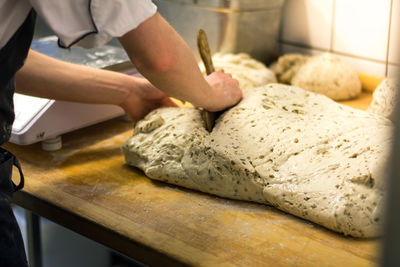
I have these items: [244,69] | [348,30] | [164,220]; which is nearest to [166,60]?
[164,220]

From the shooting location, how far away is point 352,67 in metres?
1.70

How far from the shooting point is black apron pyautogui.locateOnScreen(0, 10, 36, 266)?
2.94 ft

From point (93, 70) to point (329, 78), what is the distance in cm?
73

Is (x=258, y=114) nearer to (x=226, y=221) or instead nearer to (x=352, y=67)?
(x=226, y=221)

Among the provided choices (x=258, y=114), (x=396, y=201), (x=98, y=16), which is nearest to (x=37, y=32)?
(x=258, y=114)

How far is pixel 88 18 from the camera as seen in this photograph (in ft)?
2.62

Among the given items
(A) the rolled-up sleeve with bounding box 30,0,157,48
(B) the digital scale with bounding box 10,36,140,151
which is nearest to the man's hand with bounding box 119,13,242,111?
(A) the rolled-up sleeve with bounding box 30,0,157,48

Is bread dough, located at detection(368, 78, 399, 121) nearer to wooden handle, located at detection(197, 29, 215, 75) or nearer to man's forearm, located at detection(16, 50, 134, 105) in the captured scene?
wooden handle, located at detection(197, 29, 215, 75)

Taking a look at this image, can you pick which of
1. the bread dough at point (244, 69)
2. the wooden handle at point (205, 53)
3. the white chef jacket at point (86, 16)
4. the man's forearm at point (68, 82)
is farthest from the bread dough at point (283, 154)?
the white chef jacket at point (86, 16)

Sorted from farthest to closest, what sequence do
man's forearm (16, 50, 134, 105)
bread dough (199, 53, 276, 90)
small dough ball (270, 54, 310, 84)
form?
small dough ball (270, 54, 310, 84), bread dough (199, 53, 276, 90), man's forearm (16, 50, 134, 105)

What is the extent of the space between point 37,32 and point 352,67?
3.54 feet

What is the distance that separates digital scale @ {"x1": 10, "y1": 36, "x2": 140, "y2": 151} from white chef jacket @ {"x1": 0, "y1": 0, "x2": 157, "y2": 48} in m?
0.46

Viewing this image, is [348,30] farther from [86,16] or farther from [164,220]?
[86,16]

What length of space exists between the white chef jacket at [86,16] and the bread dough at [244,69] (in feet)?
2.45
